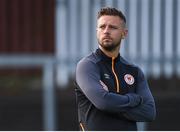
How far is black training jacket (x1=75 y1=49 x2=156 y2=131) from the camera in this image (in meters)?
2.75

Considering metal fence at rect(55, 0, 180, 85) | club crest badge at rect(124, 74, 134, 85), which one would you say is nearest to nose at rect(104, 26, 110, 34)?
club crest badge at rect(124, 74, 134, 85)

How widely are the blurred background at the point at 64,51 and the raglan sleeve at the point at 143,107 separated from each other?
5.39 metres

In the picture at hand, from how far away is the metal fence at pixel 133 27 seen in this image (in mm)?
9281

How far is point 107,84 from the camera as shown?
2.87 metres

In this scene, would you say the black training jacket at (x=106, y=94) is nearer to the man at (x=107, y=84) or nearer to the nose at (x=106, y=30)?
the man at (x=107, y=84)

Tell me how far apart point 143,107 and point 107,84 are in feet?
0.75

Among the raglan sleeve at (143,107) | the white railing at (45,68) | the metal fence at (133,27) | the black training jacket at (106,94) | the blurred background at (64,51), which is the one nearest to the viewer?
Result: the black training jacket at (106,94)

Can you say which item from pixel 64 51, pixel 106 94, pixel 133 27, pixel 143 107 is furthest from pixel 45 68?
pixel 106 94

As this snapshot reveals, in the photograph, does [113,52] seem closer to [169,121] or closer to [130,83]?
[130,83]

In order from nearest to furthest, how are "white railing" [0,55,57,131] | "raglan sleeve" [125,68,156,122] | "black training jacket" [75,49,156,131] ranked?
"black training jacket" [75,49,156,131]
"raglan sleeve" [125,68,156,122]
"white railing" [0,55,57,131]

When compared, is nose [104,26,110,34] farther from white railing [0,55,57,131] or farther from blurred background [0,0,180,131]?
blurred background [0,0,180,131]

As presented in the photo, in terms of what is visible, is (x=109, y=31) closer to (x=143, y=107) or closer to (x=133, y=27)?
(x=143, y=107)

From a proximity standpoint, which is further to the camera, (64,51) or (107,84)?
(64,51)

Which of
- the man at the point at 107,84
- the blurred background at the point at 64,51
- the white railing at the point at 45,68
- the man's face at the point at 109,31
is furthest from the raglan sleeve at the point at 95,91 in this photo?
the blurred background at the point at 64,51
